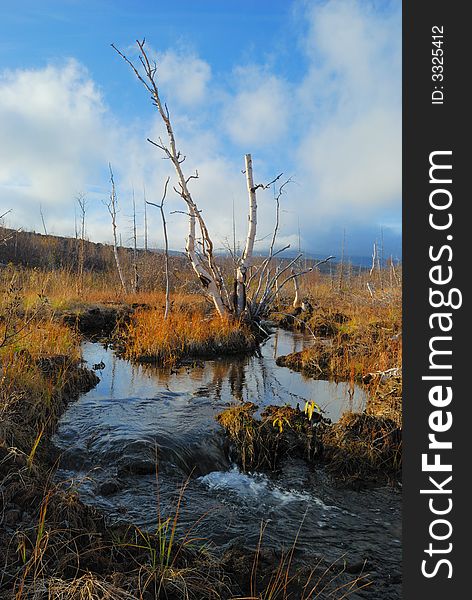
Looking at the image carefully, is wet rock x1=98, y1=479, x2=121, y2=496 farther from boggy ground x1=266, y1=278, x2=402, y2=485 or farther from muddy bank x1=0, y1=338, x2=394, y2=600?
boggy ground x1=266, y1=278, x2=402, y2=485

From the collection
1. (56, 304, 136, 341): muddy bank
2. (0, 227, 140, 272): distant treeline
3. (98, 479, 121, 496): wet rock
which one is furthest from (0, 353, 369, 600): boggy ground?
(0, 227, 140, 272): distant treeline

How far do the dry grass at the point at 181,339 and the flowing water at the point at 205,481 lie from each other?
7.08ft

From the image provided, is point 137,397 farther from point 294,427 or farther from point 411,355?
point 411,355

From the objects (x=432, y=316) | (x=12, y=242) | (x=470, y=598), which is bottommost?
(x=470, y=598)

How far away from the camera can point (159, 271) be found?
25.2m

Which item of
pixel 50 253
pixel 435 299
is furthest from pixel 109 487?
pixel 50 253

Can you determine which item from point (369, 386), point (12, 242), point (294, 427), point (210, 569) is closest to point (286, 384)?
point (369, 386)

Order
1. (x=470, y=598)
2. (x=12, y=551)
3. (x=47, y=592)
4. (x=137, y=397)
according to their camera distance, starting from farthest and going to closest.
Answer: (x=137, y=397) → (x=12, y=551) → (x=47, y=592) → (x=470, y=598)

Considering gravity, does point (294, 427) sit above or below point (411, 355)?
below

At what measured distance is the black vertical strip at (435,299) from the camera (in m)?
2.02

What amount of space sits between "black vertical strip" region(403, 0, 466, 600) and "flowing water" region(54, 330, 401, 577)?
1199 mm

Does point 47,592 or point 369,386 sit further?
point 369,386

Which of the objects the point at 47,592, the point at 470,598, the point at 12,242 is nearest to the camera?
the point at 470,598

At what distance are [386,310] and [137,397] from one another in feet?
30.2
